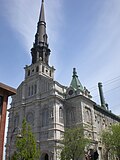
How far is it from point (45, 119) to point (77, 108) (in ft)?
23.7

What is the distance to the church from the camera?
1531 inches

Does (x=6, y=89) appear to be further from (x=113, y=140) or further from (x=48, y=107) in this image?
(x=113, y=140)

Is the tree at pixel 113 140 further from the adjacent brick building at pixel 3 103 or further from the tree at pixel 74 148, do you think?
the adjacent brick building at pixel 3 103

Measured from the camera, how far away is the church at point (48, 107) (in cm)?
3888

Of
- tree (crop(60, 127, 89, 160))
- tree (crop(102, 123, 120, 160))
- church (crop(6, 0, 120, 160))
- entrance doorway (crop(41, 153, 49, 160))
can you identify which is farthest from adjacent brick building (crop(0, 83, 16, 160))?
tree (crop(102, 123, 120, 160))

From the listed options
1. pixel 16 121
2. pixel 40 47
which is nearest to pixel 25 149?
pixel 16 121

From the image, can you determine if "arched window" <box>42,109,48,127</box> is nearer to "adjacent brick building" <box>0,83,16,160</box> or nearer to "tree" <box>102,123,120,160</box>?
"tree" <box>102,123,120,160</box>

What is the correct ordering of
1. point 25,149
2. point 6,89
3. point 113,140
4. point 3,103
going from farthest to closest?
1. point 113,140
2. point 25,149
3. point 6,89
4. point 3,103

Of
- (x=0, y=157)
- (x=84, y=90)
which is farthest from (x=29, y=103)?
(x=0, y=157)

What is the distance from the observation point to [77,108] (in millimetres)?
41688

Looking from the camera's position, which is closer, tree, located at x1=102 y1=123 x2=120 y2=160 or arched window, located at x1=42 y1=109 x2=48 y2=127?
tree, located at x1=102 y1=123 x2=120 y2=160

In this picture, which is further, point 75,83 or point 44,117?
point 75,83

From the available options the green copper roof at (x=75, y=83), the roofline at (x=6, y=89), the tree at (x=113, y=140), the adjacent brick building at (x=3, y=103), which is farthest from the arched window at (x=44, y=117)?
the adjacent brick building at (x=3, y=103)

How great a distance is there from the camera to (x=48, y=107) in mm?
41562
